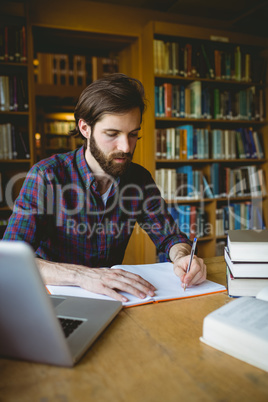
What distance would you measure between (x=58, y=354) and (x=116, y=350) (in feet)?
0.39

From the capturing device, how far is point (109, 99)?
1.34 meters

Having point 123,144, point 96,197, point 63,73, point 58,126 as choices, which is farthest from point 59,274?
point 63,73

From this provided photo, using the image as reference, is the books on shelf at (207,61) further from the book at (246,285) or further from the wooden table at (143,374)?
the wooden table at (143,374)

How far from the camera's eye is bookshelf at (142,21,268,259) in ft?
9.27

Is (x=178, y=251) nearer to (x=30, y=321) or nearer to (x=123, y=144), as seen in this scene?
(x=123, y=144)

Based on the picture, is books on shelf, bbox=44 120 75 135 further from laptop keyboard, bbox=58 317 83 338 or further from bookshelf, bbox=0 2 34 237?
laptop keyboard, bbox=58 317 83 338

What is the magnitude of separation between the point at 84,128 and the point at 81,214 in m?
0.41

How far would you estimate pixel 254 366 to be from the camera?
1.72ft

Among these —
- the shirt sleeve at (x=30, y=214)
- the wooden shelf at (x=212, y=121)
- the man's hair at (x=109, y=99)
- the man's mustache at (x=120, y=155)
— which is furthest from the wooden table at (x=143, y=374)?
the wooden shelf at (x=212, y=121)

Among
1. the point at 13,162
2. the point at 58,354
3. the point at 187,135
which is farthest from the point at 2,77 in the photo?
the point at 58,354

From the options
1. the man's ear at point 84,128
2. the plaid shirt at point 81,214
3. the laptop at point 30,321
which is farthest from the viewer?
the man's ear at point 84,128

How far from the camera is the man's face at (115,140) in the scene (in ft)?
4.33

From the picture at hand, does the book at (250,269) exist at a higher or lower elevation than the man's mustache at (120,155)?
lower

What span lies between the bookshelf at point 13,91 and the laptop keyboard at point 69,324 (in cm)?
207
